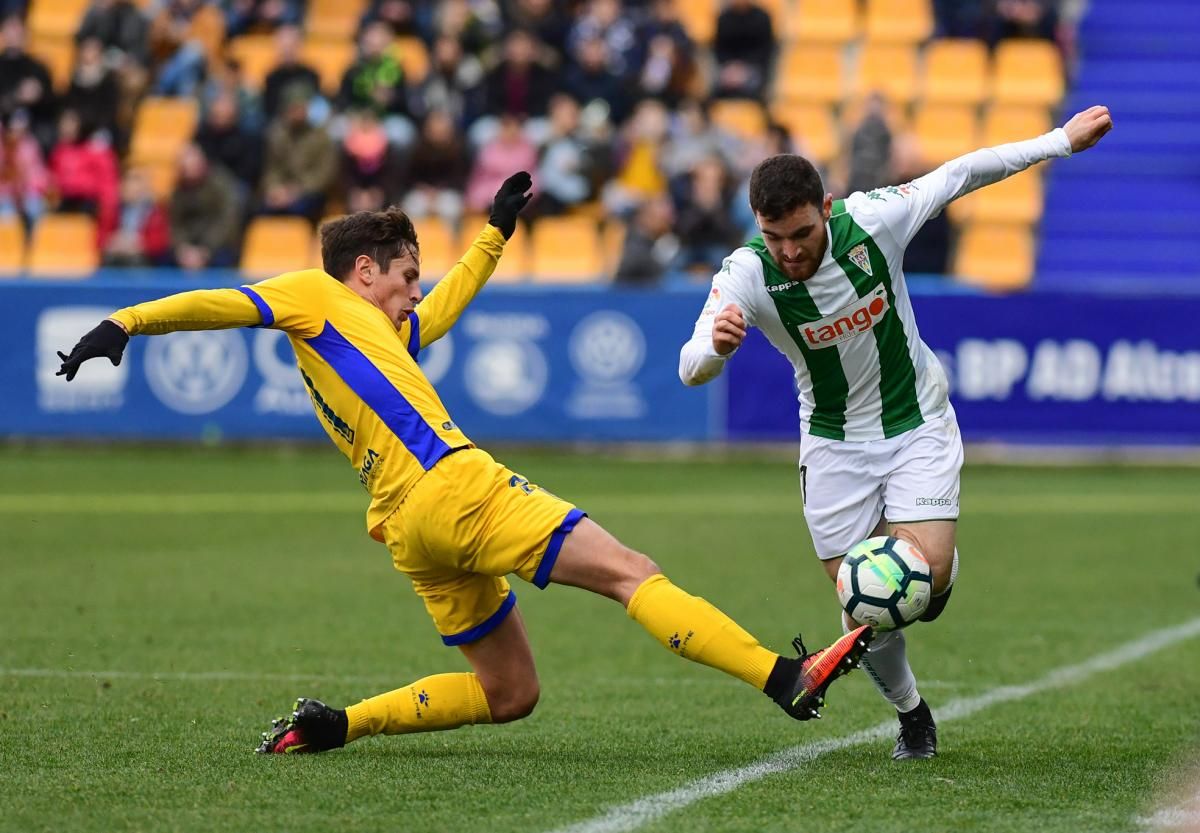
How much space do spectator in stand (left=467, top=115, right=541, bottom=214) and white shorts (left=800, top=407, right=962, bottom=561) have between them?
1361 centimetres

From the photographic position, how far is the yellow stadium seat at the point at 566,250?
63.4 feet

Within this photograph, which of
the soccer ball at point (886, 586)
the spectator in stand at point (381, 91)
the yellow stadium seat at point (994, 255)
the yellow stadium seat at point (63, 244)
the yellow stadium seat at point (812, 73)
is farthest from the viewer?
the yellow stadium seat at point (812, 73)

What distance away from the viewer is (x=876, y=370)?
632cm

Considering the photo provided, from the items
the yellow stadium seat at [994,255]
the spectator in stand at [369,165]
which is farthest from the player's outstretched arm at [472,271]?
the yellow stadium seat at [994,255]

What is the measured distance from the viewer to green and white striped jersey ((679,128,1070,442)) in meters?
6.22

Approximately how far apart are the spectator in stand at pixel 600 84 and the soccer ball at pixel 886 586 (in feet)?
49.1

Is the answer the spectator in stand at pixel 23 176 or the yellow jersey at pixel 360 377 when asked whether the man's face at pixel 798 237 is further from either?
the spectator in stand at pixel 23 176

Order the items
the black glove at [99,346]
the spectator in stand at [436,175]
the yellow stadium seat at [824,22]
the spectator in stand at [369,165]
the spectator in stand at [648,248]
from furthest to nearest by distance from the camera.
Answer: the yellow stadium seat at [824,22], the spectator in stand at [369,165], the spectator in stand at [436,175], the spectator in stand at [648,248], the black glove at [99,346]

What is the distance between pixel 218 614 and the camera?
31.8 feet

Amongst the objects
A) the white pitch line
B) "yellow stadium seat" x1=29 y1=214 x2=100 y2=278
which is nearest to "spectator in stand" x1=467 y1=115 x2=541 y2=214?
"yellow stadium seat" x1=29 y1=214 x2=100 y2=278

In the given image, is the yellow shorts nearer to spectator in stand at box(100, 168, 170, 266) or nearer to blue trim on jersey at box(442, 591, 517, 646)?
blue trim on jersey at box(442, 591, 517, 646)

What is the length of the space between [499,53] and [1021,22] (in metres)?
5.90

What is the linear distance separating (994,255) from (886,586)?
1445cm

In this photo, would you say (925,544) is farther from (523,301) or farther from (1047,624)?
(523,301)
